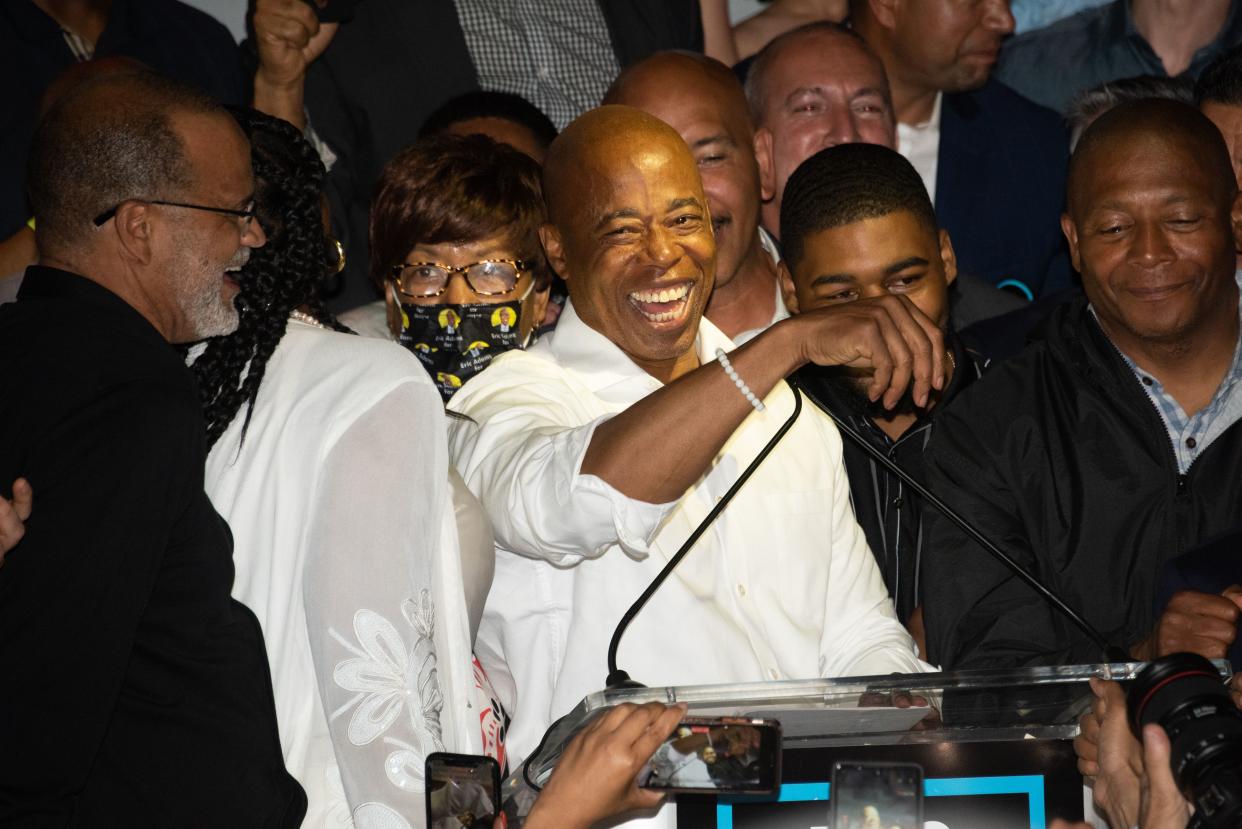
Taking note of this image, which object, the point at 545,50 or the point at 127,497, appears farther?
the point at 545,50

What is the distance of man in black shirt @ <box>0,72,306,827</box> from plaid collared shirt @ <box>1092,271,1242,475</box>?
1.92 m

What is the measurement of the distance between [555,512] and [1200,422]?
1.54 metres

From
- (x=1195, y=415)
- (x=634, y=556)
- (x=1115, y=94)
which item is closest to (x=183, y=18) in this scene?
(x=634, y=556)

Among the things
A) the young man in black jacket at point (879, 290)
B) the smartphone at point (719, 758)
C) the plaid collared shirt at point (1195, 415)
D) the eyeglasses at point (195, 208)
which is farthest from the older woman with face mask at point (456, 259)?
the smartphone at point (719, 758)

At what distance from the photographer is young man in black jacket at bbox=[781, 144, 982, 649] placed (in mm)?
3414

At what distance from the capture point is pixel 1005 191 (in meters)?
4.70

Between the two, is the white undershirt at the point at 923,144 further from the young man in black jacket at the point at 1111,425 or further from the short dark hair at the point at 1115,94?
the young man in black jacket at the point at 1111,425

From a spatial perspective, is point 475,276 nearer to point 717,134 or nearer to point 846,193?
point 717,134

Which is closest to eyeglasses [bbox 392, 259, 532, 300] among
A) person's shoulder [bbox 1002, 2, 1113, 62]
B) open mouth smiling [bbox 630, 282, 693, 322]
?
open mouth smiling [bbox 630, 282, 693, 322]

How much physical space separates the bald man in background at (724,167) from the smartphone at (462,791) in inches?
79.3

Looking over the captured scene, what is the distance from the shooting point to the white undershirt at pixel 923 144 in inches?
191

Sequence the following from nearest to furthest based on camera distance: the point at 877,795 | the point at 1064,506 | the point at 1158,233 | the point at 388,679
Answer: the point at 877,795, the point at 388,679, the point at 1064,506, the point at 1158,233

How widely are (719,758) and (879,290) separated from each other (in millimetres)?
1786

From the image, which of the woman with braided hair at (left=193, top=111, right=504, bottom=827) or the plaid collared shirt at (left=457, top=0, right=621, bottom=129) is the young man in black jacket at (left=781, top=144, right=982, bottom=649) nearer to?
the woman with braided hair at (left=193, top=111, right=504, bottom=827)
